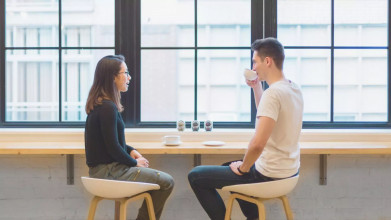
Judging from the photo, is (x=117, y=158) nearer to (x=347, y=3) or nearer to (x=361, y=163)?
(x=361, y=163)

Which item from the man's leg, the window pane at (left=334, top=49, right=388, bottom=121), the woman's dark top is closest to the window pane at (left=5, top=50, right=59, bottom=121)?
the woman's dark top

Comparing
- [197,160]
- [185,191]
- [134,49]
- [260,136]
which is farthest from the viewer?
[134,49]

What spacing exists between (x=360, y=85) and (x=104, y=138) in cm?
238

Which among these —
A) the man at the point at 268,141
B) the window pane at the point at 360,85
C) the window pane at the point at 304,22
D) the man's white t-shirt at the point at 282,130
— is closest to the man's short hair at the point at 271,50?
the man at the point at 268,141

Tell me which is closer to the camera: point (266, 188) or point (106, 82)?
point (266, 188)

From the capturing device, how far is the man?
7.79 ft

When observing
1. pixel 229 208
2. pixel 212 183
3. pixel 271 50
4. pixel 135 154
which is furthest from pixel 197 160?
pixel 271 50

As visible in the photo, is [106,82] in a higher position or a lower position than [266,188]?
higher

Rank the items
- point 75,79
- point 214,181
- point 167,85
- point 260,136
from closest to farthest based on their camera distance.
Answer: point 260,136, point 214,181, point 75,79, point 167,85

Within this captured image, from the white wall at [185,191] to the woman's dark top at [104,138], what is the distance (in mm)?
847

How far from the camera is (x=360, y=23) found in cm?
371

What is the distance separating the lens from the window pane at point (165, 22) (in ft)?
12.0

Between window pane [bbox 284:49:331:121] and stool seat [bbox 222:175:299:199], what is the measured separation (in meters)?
1.36

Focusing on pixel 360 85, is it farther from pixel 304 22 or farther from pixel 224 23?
Result: pixel 224 23
